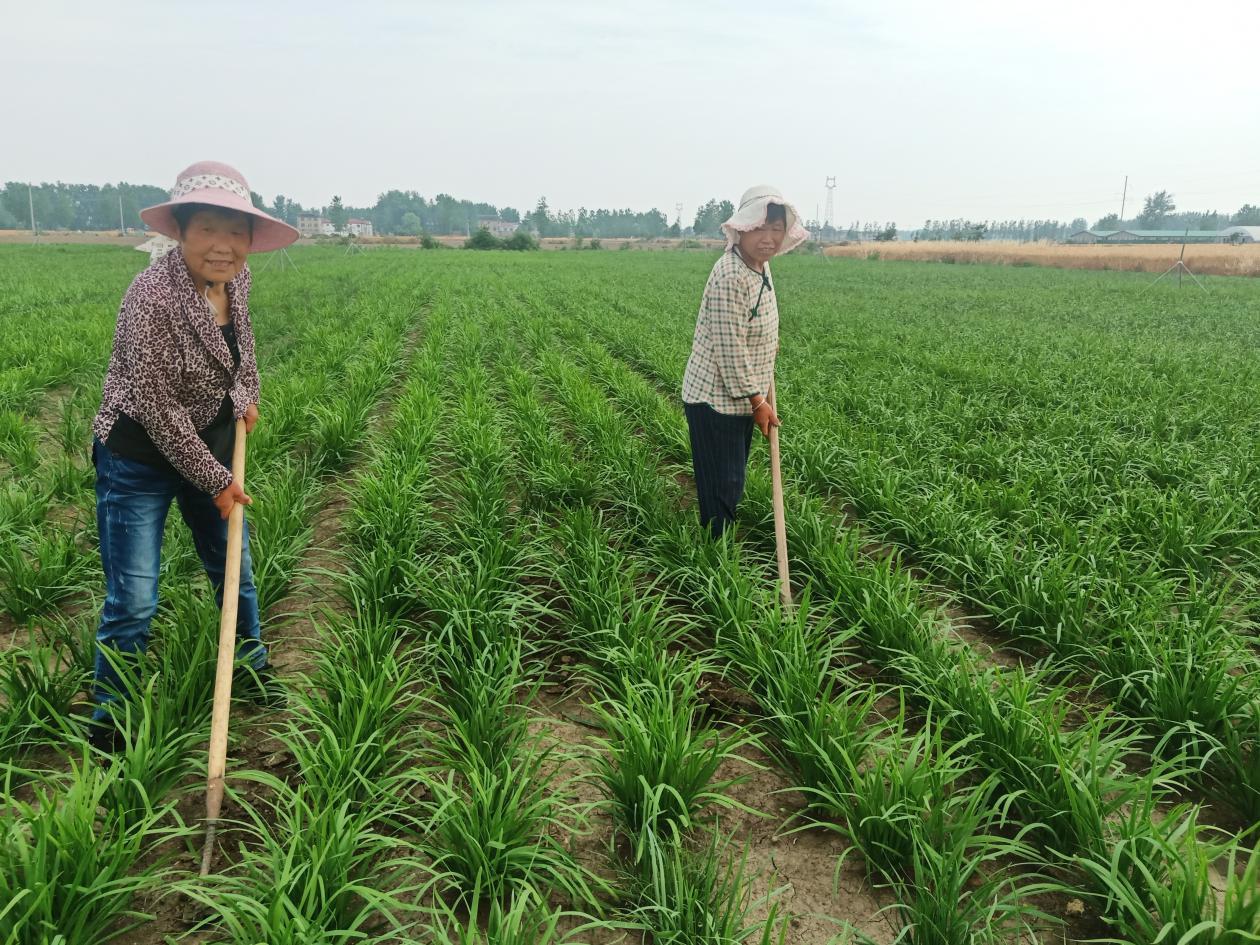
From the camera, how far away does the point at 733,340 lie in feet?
12.4

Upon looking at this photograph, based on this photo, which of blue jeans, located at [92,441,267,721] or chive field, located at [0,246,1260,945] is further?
blue jeans, located at [92,441,267,721]

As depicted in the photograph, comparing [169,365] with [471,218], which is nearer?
[169,365]

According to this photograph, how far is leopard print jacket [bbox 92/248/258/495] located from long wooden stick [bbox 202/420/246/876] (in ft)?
0.59

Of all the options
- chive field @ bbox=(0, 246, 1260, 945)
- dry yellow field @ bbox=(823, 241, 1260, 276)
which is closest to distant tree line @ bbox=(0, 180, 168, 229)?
dry yellow field @ bbox=(823, 241, 1260, 276)

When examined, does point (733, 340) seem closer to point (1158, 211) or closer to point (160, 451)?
point (160, 451)

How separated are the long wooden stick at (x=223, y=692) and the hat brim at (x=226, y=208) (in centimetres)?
85

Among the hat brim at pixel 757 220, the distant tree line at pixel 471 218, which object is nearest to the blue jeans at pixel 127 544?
the hat brim at pixel 757 220

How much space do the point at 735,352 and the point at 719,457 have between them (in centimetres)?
61

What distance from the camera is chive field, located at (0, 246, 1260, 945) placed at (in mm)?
1941

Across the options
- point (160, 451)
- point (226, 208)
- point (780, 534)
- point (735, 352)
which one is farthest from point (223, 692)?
point (735, 352)

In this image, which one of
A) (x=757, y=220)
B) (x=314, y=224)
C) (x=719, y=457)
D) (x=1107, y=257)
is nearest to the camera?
(x=757, y=220)

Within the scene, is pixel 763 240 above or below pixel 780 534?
above

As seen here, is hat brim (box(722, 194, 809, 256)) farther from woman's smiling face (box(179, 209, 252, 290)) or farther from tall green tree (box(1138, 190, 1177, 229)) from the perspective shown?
tall green tree (box(1138, 190, 1177, 229))

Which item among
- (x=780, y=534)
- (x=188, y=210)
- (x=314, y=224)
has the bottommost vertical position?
(x=780, y=534)
